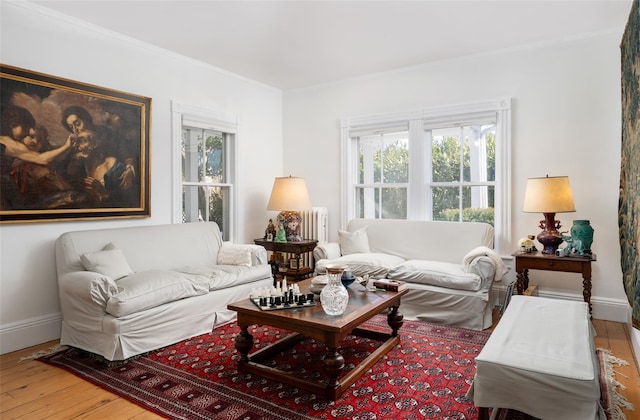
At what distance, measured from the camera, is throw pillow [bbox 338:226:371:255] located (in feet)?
15.3

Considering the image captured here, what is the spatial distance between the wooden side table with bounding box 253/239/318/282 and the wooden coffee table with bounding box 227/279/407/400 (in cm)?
177

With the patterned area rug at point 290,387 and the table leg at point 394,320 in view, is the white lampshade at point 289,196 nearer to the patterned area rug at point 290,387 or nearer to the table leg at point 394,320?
the patterned area rug at point 290,387

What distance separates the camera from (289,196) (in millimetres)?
5008

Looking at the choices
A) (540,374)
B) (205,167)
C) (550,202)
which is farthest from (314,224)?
(540,374)

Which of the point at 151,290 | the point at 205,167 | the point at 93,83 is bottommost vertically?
the point at 151,290

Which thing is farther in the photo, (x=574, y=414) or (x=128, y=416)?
(x=128, y=416)

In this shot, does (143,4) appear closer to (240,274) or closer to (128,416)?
(240,274)

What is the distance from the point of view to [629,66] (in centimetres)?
303

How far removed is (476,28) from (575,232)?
2077 millimetres

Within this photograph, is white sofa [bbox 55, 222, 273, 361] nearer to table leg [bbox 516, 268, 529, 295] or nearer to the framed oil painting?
the framed oil painting

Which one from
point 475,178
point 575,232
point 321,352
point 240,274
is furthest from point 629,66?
point 240,274

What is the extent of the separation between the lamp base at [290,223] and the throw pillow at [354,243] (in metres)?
0.64

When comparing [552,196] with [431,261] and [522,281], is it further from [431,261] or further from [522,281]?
[431,261]

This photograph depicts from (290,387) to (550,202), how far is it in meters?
2.77
